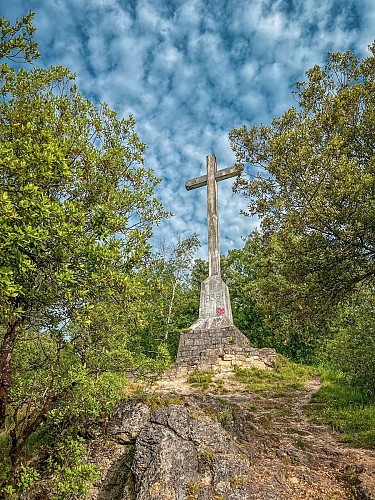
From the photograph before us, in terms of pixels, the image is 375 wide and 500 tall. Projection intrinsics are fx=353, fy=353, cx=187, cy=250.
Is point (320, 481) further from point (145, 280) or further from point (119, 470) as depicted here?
point (145, 280)

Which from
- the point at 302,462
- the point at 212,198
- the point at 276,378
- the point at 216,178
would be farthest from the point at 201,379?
the point at 216,178

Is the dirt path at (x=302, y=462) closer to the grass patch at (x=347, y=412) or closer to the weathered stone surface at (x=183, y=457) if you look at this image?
the grass patch at (x=347, y=412)

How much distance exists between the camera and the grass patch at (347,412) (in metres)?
5.87

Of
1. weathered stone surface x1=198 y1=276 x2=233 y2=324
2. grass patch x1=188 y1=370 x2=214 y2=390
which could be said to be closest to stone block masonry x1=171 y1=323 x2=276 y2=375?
grass patch x1=188 y1=370 x2=214 y2=390

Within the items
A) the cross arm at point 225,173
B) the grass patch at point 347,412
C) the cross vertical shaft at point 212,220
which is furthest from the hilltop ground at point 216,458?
the cross arm at point 225,173

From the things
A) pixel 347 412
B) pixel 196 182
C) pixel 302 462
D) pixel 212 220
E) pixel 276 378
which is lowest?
pixel 302 462

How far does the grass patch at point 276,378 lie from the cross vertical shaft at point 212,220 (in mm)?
4659

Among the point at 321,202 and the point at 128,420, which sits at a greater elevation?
the point at 321,202

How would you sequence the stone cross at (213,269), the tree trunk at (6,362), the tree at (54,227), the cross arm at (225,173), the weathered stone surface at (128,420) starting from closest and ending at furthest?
the tree at (54,227) < the tree trunk at (6,362) < the weathered stone surface at (128,420) < the stone cross at (213,269) < the cross arm at (225,173)

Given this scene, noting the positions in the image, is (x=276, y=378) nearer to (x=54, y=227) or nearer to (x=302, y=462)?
(x=302, y=462)

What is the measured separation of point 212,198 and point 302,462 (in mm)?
12427

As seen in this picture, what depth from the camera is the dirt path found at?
13.8 feet

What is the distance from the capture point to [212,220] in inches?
622

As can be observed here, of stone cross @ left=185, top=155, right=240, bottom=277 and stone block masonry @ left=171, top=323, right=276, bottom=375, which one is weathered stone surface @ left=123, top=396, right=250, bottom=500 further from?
stone cross @ left=185, top=155, right=240, bottom=277
